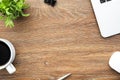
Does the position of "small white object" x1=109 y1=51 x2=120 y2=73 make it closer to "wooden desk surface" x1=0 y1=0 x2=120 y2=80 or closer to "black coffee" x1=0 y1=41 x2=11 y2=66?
"wooden desk surface" x1=0 y1=0 x2=120 y2=80

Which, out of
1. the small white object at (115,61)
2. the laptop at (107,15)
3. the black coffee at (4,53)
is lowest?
the small white object at (115,61)

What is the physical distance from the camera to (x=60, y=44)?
1103 mm

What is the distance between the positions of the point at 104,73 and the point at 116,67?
5 cm

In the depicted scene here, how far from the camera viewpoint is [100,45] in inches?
42.6

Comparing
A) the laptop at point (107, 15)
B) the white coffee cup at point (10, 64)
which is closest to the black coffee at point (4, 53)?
the white coffee cup at point (10, 64)

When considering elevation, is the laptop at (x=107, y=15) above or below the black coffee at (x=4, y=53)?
above

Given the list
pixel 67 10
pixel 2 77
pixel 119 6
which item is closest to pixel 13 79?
pixel 2 77

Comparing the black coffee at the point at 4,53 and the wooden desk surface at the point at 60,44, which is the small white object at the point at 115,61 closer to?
the wooden desk surface at the point at 60,44

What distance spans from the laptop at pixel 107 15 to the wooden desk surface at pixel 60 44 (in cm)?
2

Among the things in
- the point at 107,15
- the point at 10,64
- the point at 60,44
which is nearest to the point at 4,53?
the point at 10,64

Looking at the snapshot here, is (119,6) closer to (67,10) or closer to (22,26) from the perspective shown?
(67,10)

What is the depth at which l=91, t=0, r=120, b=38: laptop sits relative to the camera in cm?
106

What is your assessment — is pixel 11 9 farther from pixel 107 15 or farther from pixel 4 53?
pixel 107 15

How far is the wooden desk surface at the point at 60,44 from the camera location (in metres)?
1.08
